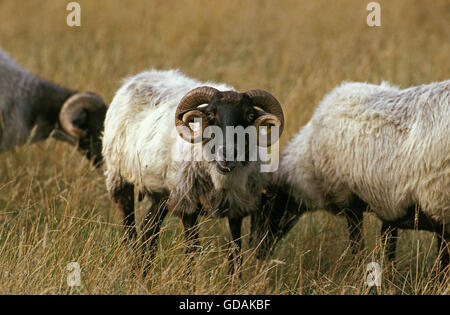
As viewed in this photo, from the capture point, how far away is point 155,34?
13875 mm

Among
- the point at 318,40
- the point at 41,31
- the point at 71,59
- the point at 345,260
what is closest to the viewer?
the point at 345,260

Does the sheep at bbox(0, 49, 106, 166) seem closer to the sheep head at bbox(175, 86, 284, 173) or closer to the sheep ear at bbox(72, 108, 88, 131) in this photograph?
the sheep ear at bbox(72, 108, 88, 131)

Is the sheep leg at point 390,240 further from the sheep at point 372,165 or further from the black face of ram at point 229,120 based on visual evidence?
the black face of ram at point 229,120

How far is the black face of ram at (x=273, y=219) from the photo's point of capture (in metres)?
6.42

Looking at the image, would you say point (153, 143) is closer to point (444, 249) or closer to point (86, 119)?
point (444, 249)

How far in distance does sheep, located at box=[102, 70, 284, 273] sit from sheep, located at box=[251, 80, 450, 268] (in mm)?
663

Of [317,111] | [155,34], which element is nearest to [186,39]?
[155,34]

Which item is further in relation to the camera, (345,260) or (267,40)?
(267,40)

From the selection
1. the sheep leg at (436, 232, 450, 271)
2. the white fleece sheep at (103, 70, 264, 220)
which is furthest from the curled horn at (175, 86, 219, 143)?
the sheep leg at (436, 232, 450, 271)

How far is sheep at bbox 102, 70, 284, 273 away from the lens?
5406 mm

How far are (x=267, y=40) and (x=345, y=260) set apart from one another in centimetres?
786
